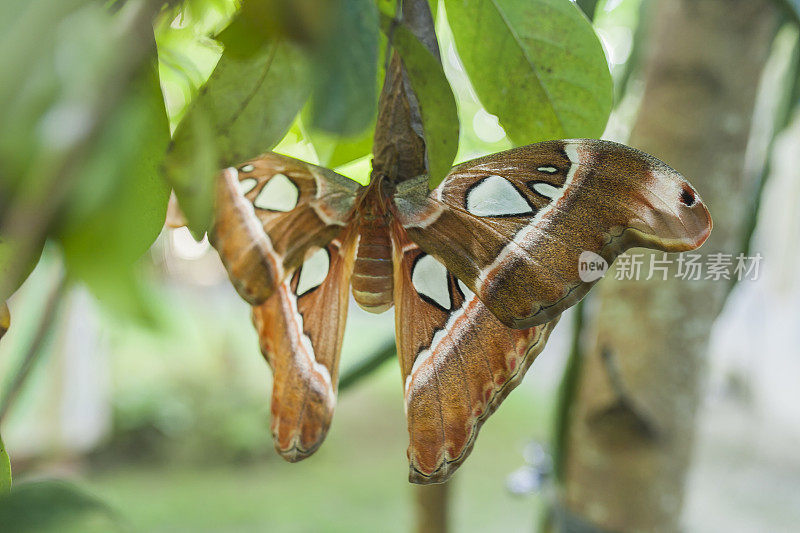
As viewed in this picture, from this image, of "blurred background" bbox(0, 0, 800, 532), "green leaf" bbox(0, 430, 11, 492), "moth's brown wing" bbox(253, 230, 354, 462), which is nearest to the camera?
"green leaf" bbox(0, 430, 11, 492)

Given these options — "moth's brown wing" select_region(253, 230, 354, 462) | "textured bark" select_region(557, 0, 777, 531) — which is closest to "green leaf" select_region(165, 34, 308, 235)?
"moth's brown wing" select_region(253, 230, 354, 462)

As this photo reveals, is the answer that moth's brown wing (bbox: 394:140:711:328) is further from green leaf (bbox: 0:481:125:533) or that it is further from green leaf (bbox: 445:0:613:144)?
green leaf (bbox: 0:481:125:533)

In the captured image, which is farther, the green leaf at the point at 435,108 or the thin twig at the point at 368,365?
the thin twig at the point at 368,365

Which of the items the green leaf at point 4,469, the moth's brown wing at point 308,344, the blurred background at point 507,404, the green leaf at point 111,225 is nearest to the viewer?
the green leaf at point 111,225

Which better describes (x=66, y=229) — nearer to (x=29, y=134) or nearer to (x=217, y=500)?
(x=29, y=134)

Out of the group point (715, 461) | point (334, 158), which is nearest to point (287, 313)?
point (334, 158)

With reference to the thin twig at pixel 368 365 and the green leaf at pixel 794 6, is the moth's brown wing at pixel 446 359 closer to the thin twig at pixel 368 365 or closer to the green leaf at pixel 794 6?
the thin twig at pixel 368 365

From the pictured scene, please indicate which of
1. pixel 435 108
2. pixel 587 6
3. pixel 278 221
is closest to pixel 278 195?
pixel 278 221

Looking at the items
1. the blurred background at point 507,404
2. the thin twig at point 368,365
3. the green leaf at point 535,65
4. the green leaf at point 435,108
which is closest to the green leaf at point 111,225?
the blurred background at point 507,404
